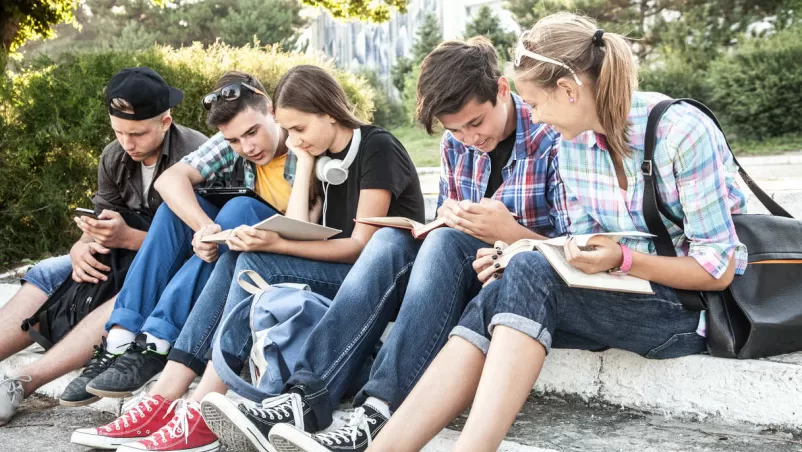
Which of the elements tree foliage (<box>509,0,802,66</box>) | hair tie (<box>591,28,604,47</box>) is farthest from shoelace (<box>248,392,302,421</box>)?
tree foliage (<box>509,0,802,66</box>)

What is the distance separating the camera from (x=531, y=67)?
2.51m

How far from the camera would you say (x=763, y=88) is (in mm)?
13234

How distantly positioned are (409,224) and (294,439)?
90 centimetres

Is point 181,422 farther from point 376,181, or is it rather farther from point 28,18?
point 28,18

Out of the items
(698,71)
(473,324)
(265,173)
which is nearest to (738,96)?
(698,71)

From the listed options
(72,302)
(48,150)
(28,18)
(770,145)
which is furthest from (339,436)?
(770,145)

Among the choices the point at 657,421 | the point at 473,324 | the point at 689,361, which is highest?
the point at 473,324

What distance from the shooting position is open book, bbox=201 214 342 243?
2939 mm

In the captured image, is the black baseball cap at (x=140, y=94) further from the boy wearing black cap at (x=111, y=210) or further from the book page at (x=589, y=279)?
the book page at (x=589, y=279)

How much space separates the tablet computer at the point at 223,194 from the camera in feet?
11.3

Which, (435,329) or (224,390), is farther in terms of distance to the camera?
(224,390)

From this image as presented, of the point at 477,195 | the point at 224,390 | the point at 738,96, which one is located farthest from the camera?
the point at 738,96

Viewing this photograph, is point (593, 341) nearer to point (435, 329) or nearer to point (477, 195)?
point (435, 329)

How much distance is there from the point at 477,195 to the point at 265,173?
108cm
